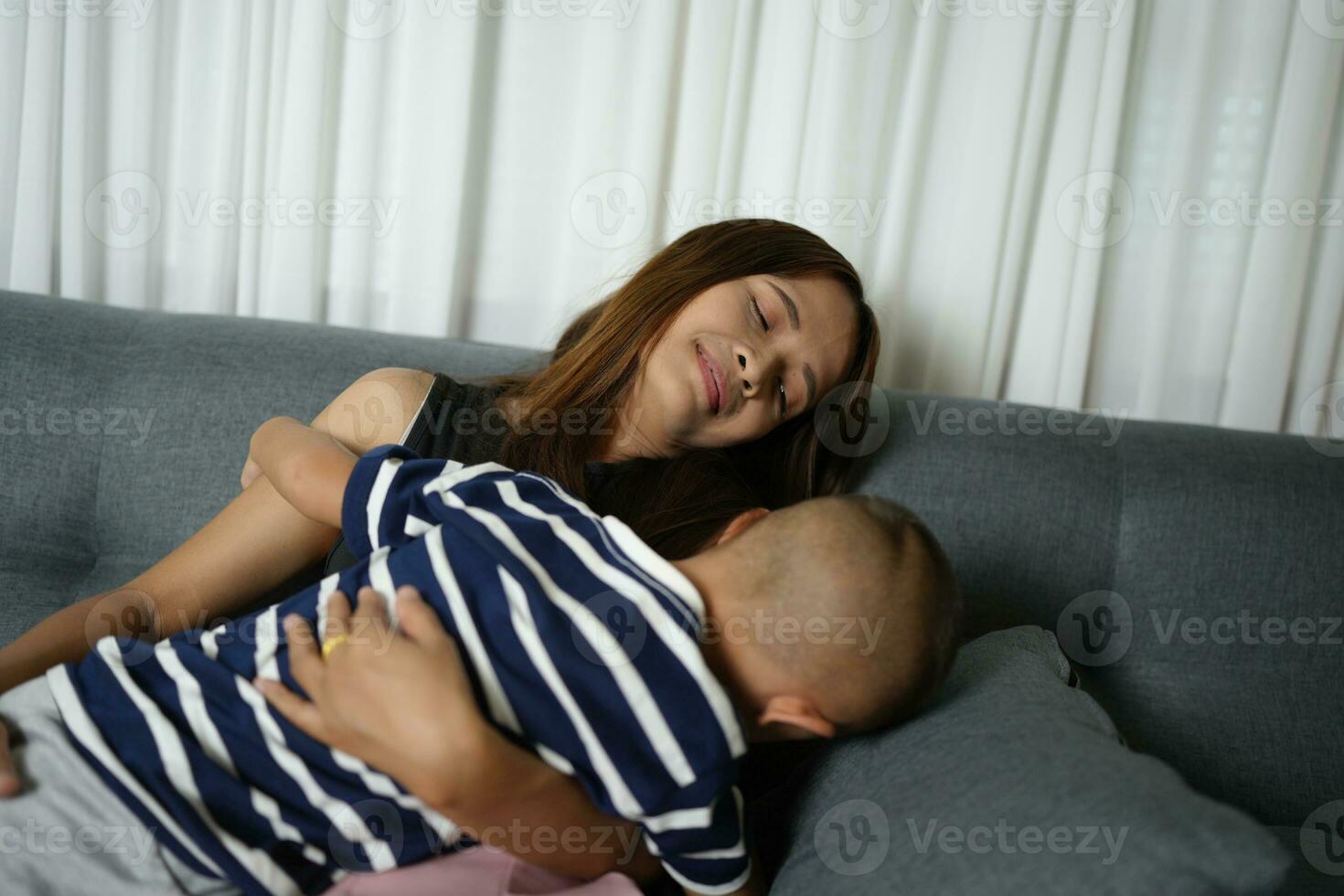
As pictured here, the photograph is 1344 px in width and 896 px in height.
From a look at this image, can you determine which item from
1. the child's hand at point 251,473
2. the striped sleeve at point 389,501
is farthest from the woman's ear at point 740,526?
the child's hand at point 251,473

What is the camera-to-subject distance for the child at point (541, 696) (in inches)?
34.0

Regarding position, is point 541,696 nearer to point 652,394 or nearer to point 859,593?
point 859,593

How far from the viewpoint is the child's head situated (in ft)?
2.90

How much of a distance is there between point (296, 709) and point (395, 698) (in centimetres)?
12

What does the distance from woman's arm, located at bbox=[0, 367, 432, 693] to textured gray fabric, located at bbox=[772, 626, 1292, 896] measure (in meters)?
0.72

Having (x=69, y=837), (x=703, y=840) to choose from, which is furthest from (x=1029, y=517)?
(x=69, y=837)

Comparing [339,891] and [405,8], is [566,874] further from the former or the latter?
[405,8]

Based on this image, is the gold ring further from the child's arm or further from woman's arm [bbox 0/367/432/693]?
woman's arm [bbox 0/367/432/693]

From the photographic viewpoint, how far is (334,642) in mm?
900

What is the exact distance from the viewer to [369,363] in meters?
1.51

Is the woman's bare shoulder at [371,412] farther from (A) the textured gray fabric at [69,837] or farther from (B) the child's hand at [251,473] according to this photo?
(A) the textured gray fabric at [69,837]

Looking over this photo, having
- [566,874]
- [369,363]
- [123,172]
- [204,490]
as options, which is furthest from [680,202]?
[566,874]

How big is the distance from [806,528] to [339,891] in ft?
1.81

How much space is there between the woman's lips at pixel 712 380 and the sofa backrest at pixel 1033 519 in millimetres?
309
